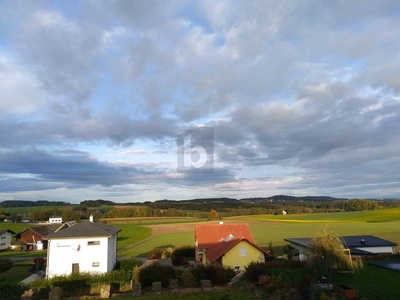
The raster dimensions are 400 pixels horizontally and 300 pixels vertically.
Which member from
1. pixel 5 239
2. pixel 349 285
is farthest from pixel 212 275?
pixel 5 239

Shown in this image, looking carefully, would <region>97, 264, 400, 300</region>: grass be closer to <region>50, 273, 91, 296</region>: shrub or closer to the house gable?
<region>50, 273, 91, 296</region>: shrub

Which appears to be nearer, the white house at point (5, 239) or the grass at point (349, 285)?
the grass at point (349, 285)

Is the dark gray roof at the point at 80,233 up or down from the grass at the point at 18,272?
up

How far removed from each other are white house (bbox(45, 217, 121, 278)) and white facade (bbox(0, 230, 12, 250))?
131 feet

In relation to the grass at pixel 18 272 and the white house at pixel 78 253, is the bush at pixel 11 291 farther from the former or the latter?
the grass at pixel 18 272

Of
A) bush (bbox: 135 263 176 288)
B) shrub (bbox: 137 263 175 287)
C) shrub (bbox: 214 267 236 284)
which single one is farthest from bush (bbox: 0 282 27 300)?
shrub (bbox: 214 267 236 284)

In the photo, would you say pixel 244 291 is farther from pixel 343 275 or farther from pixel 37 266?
pixel 37 266

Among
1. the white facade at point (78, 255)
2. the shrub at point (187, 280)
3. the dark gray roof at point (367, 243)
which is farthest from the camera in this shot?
the dark gray roof at point (367, 243)

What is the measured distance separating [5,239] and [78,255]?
4351cm

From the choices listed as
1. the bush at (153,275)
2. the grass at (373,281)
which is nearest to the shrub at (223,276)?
the bush at (153,275)

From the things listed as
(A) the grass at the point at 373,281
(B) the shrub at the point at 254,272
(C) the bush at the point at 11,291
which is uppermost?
(B) the shrub at the point at 254,272

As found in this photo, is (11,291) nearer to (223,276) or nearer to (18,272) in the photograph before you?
(223,276)

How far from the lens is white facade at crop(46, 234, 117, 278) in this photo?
2931cm

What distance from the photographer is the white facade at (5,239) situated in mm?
60728
